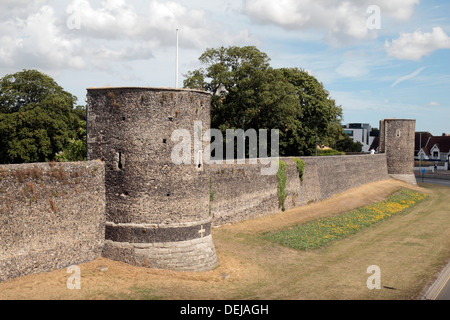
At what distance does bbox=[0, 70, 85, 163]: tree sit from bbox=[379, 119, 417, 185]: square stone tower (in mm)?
43971

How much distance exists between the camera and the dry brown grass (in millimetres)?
17234

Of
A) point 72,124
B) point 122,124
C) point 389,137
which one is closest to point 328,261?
point 122,124

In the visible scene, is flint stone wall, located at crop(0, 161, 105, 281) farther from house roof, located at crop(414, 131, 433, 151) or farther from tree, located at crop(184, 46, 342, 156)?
house roof, located at crop(414, 131, 433, 151)

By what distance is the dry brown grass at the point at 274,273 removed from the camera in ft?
56.5

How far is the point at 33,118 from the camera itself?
47.2 m

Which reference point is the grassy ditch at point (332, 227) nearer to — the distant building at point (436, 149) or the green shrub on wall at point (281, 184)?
the green shrub on wall at point (281, 184)

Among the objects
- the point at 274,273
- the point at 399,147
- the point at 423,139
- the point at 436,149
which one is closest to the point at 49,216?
the point at 274,273

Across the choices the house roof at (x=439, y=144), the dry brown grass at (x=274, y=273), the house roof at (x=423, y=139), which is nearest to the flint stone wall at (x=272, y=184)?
the dry brown grass at (x=274, y=273)

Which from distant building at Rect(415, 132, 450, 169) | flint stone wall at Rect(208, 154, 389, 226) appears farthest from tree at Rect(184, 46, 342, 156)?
distant building at Rect(415, 132, 450, 169)

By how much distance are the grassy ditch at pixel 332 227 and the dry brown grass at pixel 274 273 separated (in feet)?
2.94

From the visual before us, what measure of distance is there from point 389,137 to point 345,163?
19.3m

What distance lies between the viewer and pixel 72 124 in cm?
5278

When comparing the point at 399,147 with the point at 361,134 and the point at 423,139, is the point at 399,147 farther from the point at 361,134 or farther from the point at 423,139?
the point at 361,134
